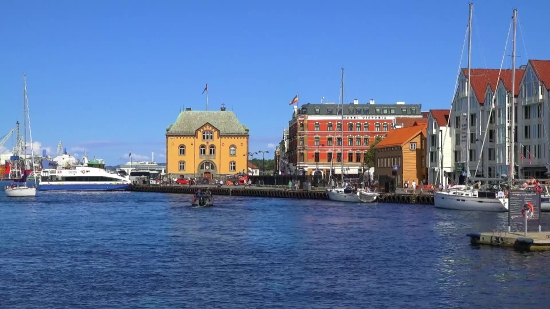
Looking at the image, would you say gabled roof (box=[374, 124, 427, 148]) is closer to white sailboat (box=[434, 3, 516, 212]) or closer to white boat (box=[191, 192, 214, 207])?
white sailboat (box=[434, 3, 516, 212])

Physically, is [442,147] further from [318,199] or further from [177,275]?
[177,275]

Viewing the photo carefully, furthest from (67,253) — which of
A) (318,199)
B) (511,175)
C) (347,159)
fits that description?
(347,159)

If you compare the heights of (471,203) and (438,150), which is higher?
(438,150)

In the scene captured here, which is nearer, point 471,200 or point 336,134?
point 471,200

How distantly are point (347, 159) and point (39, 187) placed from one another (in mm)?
64442

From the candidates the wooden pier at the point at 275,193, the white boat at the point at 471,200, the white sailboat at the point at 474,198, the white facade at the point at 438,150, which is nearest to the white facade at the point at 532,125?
the white sailboat at the point at 474,198

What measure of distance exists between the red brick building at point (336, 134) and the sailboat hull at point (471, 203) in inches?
3057

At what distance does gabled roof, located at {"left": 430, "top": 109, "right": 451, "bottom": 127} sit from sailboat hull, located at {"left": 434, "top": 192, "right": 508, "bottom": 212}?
32.6 m

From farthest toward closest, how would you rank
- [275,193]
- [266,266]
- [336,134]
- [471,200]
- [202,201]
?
[336,134] < [275,193] < [202,201] < [471,200] < [266,266]

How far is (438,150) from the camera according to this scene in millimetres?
126250

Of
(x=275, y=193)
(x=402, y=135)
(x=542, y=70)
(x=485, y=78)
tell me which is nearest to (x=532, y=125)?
(x=542, y=70)

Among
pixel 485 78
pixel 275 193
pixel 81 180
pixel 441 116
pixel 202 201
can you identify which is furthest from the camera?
pixel 81 180

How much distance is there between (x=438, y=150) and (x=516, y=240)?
73776mm

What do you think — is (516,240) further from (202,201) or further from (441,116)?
(441,116)
